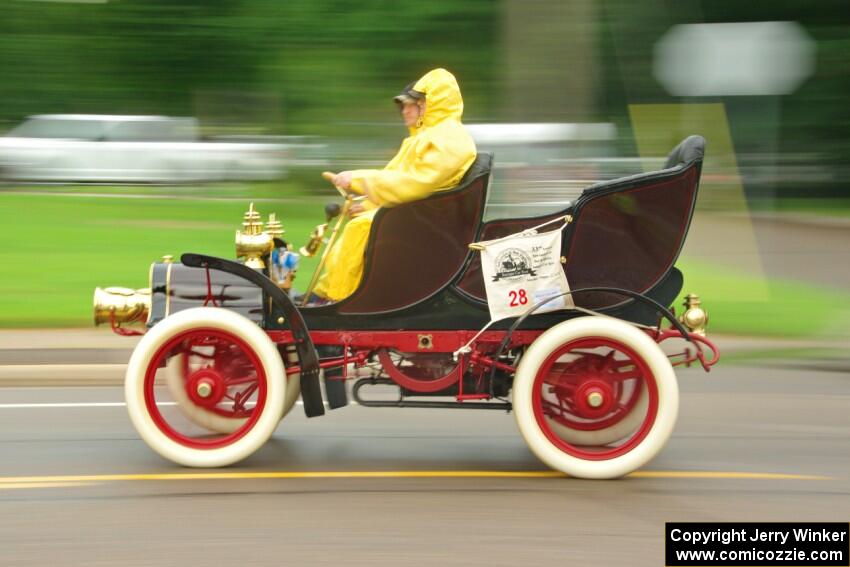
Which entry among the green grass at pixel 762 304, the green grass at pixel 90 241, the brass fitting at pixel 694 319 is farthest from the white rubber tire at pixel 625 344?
the green grass at pixel 90 241

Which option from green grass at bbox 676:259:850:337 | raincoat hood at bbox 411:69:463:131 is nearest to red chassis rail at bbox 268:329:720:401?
raincoat hood at bbox 411:69:463:131

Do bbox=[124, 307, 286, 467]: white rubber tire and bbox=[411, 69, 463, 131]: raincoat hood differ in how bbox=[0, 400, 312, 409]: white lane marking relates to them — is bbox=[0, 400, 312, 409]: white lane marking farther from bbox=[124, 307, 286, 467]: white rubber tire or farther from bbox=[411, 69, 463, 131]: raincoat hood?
bbox=[411, 69, 463, 131]: raincoat hood

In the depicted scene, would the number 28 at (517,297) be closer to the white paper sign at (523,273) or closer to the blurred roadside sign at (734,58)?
the white paper sign at (523,273)

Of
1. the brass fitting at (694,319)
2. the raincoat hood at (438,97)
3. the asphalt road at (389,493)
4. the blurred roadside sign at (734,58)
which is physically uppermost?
the blurred roadside sign at (734,58)

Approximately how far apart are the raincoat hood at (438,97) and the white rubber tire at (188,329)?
1254 mm

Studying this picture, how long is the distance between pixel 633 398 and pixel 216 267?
6.67 feet

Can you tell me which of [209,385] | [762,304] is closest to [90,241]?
[762,304]

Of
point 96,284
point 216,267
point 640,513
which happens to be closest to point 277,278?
point 216,267

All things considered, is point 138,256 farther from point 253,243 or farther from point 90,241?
point 253,243

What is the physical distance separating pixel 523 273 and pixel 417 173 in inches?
25.7

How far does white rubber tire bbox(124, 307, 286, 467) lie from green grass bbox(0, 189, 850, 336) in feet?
13.2

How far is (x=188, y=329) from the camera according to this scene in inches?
202

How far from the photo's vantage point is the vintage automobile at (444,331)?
5.11 meters

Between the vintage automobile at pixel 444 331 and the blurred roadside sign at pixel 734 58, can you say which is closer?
the vintage automobile at pixel 444 331
